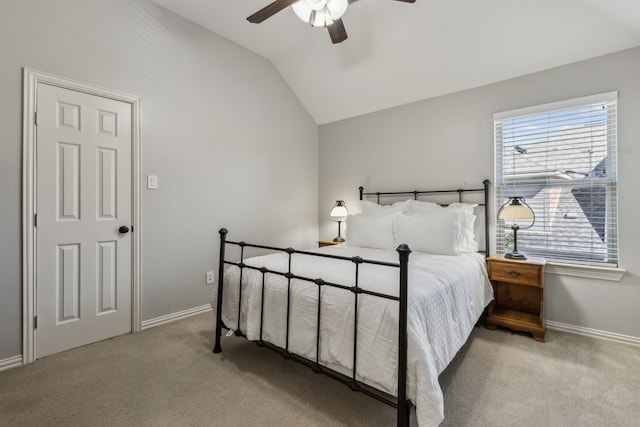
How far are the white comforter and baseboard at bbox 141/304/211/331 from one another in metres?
0.86

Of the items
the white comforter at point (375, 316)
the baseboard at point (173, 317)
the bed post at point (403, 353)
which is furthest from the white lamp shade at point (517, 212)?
the baseboard at point (173, 317)

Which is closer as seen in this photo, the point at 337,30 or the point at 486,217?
the point at 337,30

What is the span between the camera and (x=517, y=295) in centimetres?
282

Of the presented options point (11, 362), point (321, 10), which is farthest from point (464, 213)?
point (11, 362)

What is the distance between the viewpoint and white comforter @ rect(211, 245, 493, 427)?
133 centimetres

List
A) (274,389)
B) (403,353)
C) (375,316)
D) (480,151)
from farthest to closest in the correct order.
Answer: (480,151), (274,389), (375,316), (403,353)

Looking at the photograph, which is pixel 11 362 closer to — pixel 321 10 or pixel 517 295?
pixel 321 10

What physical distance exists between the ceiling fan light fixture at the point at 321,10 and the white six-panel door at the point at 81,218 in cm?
172

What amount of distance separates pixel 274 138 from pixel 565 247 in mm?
3285

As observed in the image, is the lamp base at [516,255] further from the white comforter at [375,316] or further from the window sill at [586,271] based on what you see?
the white comforter at [375,316]

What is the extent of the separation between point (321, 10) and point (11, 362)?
3171 mm

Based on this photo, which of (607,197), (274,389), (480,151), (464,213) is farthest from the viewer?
(480,151)

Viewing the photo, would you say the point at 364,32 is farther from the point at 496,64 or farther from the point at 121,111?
the point at 121,111

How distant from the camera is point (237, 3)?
273 centimetres
